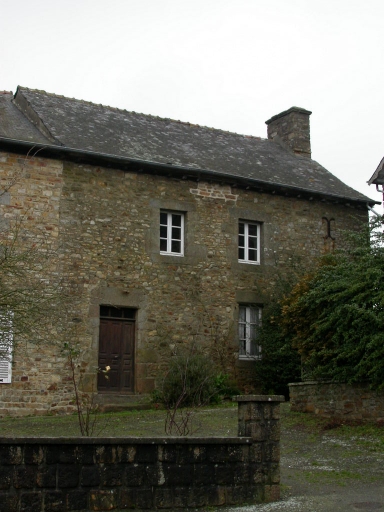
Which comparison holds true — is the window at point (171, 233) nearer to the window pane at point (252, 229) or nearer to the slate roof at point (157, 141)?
the slate roof at point (157, 141)

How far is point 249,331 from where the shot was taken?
19.2m

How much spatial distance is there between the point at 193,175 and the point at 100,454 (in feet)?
39.8

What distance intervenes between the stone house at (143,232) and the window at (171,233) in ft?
0.08

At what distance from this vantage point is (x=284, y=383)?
60.5 ft

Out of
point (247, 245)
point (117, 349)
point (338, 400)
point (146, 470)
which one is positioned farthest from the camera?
point (247, 245)

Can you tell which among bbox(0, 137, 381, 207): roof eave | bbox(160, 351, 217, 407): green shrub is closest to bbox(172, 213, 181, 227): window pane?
bbox(0, 137, 381, 207): roof eave

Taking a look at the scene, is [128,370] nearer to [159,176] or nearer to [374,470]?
[159,176]

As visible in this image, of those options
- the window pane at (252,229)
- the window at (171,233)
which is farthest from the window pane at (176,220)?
the window pane at (252,229)

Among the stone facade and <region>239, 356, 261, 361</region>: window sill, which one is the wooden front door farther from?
<region>239, 356, 261, 361</region>: window sill

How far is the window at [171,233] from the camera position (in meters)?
18.3

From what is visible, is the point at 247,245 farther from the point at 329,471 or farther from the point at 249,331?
the point at 329,471

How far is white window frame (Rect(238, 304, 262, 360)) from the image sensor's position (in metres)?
19.0

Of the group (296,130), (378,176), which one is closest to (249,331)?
(378,176)

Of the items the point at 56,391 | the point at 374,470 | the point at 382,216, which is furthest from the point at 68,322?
the point at 374,470
